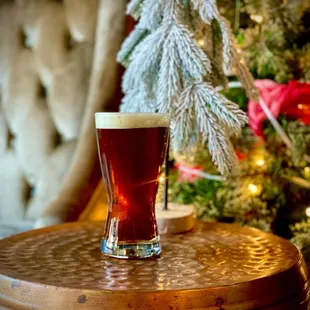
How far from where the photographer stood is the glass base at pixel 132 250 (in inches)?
29.6

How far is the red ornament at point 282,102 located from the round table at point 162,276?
428 millimetres

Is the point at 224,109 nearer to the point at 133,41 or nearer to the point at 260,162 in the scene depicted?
the point at 133,41

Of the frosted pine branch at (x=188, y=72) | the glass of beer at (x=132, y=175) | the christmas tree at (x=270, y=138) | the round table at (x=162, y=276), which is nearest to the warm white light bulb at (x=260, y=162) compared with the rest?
the christmas tree at (x=270, y=138)

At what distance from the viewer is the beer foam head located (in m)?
0.73

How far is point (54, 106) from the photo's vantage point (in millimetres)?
1627

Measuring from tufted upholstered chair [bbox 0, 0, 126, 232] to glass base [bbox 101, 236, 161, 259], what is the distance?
77cm

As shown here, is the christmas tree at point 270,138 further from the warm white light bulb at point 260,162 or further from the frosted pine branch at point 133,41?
the frosted pine branch at point 133,41

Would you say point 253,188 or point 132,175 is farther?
point 253,188

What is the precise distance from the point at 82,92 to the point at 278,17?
1.99ft

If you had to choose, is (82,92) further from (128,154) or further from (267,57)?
(128,154)

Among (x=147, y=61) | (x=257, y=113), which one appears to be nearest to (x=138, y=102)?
(x=147, y=61)

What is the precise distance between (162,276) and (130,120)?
21 centimetres

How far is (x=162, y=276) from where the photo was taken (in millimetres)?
651

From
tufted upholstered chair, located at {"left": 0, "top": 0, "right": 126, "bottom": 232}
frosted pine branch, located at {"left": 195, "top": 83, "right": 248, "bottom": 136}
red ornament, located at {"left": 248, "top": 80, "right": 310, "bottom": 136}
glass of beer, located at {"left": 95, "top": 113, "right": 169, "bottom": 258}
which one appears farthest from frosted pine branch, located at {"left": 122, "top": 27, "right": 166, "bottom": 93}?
tufted upholstered chair, located at {"left": 0, "top": 0, "right": 126, "bottom": 232}
